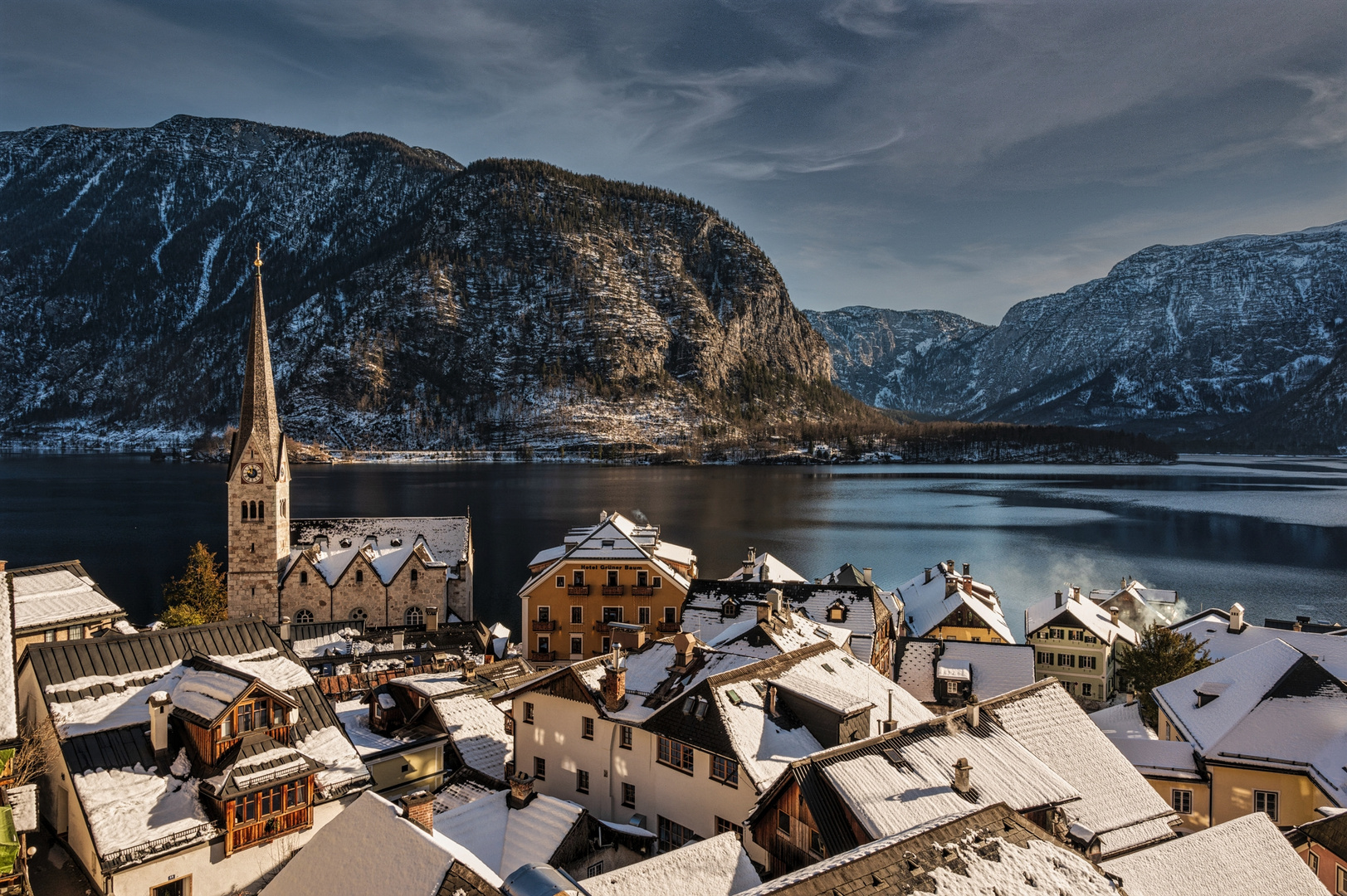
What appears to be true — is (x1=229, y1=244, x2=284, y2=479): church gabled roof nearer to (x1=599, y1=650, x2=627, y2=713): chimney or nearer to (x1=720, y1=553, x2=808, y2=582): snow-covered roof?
(x1=720, y1=553, x2=808, y2=582): snow-covered roof

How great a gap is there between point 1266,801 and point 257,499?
201 feet

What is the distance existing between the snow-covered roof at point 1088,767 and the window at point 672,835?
943 centimetres

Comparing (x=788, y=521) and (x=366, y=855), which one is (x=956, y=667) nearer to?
(x=366, y=855)

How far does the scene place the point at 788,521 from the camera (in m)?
140

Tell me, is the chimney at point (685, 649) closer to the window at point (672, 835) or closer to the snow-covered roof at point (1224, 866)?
the window at point (672, 835)

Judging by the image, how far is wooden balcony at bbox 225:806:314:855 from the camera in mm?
16969

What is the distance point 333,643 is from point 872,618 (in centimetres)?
3029

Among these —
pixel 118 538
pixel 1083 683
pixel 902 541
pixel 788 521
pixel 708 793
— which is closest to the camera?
pixel 708 793

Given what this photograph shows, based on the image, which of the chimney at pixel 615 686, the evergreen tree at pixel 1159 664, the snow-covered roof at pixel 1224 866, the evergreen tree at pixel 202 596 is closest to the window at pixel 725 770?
the chimney at pixel 615 686

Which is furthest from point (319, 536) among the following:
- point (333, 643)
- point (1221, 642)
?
point (1221, 642)

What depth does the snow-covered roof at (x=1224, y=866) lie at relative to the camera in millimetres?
A: 15234

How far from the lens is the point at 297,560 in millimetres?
58812

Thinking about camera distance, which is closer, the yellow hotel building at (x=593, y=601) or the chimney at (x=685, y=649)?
A: the chimney at (x=685, y=649)

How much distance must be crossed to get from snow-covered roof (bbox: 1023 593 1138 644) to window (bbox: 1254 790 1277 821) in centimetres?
2979
